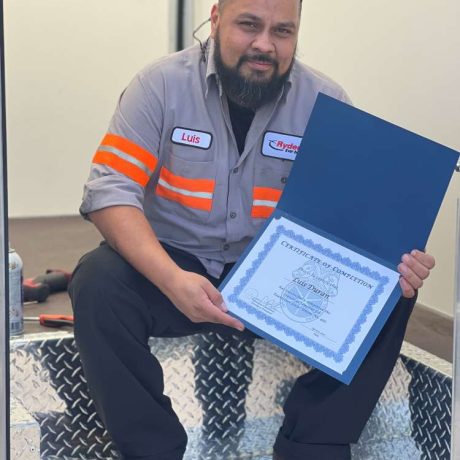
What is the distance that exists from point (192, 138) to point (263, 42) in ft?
0.75

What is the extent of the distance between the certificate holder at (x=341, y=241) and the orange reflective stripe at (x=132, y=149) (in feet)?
0.90

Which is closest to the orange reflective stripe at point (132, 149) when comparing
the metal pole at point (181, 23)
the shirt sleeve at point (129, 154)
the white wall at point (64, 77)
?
the shirt sleeve at point (129, 154)

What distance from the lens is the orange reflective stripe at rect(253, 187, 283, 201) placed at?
Answer: 73.7 inches

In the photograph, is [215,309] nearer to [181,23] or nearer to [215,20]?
[215,20]

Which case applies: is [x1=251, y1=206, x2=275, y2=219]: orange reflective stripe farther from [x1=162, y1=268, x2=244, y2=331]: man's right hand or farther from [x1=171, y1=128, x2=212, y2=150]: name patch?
[x1=162, y1=268, x2=244, y2=331]: man's right hand

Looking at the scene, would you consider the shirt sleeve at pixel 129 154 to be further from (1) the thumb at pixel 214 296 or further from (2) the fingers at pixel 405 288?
(2) the fingers at pixel 405 288

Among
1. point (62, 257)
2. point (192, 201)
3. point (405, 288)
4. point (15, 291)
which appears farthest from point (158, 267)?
point (62, 257)

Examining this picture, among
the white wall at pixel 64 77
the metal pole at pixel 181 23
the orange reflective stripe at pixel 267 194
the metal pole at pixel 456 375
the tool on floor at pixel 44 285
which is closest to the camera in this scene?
the metal pole at pixel 456 375

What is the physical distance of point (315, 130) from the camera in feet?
5.44

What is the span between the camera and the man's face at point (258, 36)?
1798mm

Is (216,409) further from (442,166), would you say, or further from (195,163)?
(442,166)

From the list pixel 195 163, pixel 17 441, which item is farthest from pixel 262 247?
pixel 17 441

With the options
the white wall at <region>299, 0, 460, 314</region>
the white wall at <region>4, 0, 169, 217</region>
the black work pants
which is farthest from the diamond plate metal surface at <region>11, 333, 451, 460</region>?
the white wall at <region>4, 0, 169, 217</region>

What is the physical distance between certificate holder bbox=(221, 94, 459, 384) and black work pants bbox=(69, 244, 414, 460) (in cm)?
13
